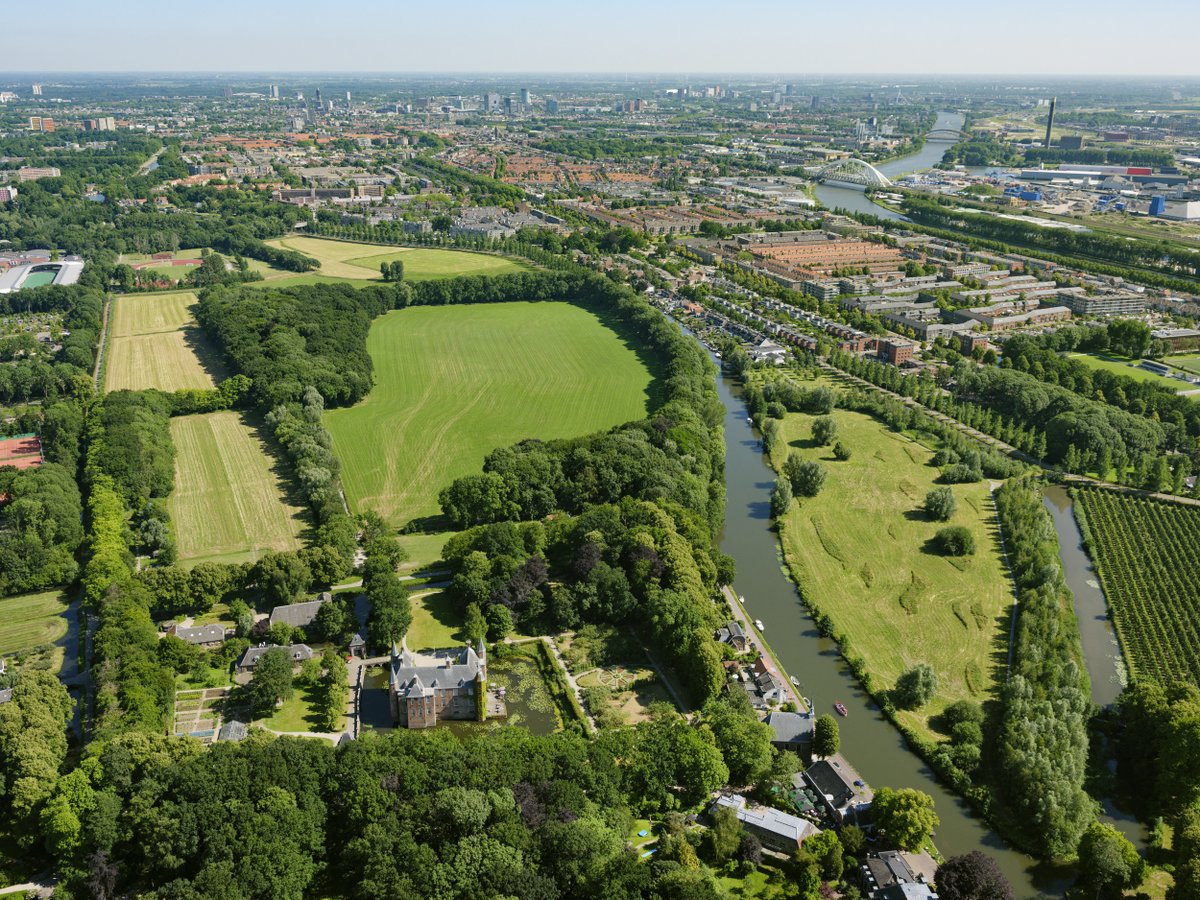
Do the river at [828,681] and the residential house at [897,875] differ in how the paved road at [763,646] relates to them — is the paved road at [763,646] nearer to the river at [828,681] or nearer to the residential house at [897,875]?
the river at [828,681]

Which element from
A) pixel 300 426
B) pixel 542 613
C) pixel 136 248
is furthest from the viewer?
pixel 136 248

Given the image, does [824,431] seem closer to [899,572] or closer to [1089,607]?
[899,572]

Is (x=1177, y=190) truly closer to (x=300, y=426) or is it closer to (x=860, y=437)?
(x=860, y=437)

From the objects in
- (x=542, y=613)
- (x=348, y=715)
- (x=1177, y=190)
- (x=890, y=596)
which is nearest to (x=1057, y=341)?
(x=890, y=596)

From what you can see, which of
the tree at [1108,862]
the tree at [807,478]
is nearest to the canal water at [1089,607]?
the tree at [1108,862]

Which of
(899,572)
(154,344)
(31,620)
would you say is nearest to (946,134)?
(154,344)
